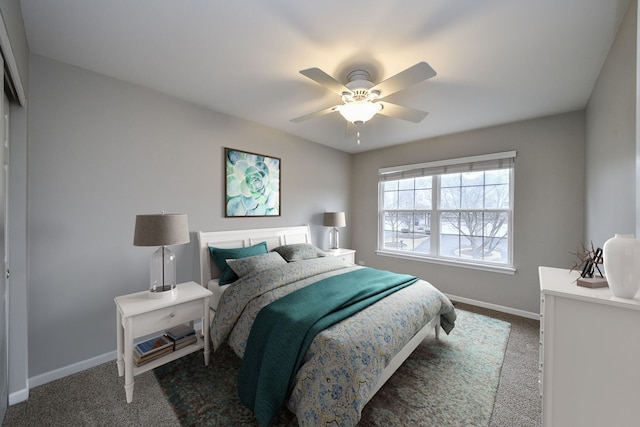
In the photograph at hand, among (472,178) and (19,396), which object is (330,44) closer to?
(472,178)

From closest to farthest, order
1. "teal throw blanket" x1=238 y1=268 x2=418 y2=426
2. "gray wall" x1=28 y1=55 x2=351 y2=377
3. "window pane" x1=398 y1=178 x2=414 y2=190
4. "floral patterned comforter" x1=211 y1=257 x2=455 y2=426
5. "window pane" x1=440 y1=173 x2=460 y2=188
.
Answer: "floral patterned comforter" x1=211 y1=257 x2=455 y2=426, "teal throw blanket" x1=238 y1=268 x2=418 y2=426, "gray wall" x1=28 y1=55 x2=351 y2=377, "window pane" x1=440 y1=173 x2=460 y2=188, "window pane" x1=398 y1=178 x2=414 y2=190

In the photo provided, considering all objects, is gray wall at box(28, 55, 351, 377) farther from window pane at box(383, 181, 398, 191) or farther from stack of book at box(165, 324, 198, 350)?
window pane at box(383, 181, 398, 191)

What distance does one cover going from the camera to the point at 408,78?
1.74 m

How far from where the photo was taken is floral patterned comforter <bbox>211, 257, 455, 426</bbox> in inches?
56.1

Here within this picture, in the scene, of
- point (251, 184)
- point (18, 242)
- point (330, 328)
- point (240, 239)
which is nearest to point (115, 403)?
point (18, 242)

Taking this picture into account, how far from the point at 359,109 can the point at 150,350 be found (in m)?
2.53

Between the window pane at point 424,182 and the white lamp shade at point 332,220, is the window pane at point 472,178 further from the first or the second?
the white lamp shade at point 332,220

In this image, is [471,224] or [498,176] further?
[471,224]

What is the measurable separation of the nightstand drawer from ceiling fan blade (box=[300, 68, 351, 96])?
198 cm

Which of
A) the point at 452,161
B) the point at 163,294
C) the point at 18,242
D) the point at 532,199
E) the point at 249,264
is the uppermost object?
the point at 452,161

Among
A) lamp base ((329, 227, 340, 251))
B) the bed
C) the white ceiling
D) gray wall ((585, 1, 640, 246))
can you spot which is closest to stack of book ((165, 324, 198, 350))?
the bed

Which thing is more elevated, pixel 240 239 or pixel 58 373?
pixel 240 239

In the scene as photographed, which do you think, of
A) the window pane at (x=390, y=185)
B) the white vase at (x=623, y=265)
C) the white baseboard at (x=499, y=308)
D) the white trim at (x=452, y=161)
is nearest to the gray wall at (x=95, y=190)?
the white trim at (x=452, y=161)

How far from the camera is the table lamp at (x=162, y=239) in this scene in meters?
1.94
